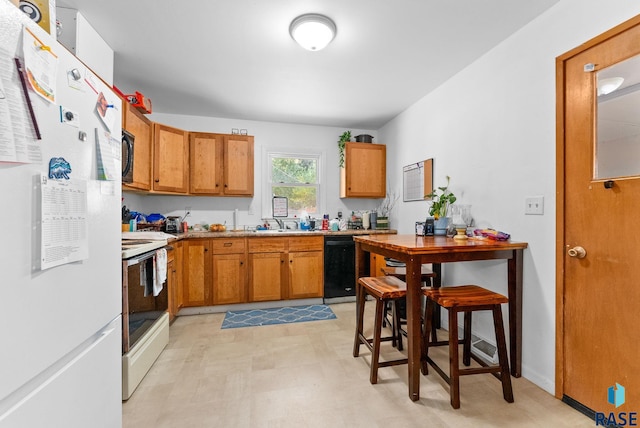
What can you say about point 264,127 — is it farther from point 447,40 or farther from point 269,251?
point 447,40

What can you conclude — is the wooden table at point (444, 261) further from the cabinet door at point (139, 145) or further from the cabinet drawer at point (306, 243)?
the cabinet door at point (139, 145)

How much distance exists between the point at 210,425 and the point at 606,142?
8.74 feet

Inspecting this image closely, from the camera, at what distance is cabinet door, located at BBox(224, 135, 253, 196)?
11.9 ft

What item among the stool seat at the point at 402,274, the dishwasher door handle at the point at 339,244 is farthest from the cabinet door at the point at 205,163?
the stool seat at the point at 402,274

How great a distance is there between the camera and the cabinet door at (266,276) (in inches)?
133

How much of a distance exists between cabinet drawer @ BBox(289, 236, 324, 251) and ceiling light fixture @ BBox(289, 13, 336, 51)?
84.0 inches

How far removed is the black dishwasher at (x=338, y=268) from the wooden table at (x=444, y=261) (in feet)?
4.89

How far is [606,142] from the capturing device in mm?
1505

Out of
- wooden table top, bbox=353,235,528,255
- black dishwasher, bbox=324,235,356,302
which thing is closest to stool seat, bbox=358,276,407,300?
wooden table top, bbox=353,235,528,255

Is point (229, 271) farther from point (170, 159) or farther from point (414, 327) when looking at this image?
point (414, 327)

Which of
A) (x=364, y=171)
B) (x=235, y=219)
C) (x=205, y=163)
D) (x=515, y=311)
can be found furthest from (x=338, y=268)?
(x=205, y=163)

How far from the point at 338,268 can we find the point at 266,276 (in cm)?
93

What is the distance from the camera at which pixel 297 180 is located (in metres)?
4.23

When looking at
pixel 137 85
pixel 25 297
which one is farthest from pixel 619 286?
pixel 137 85
